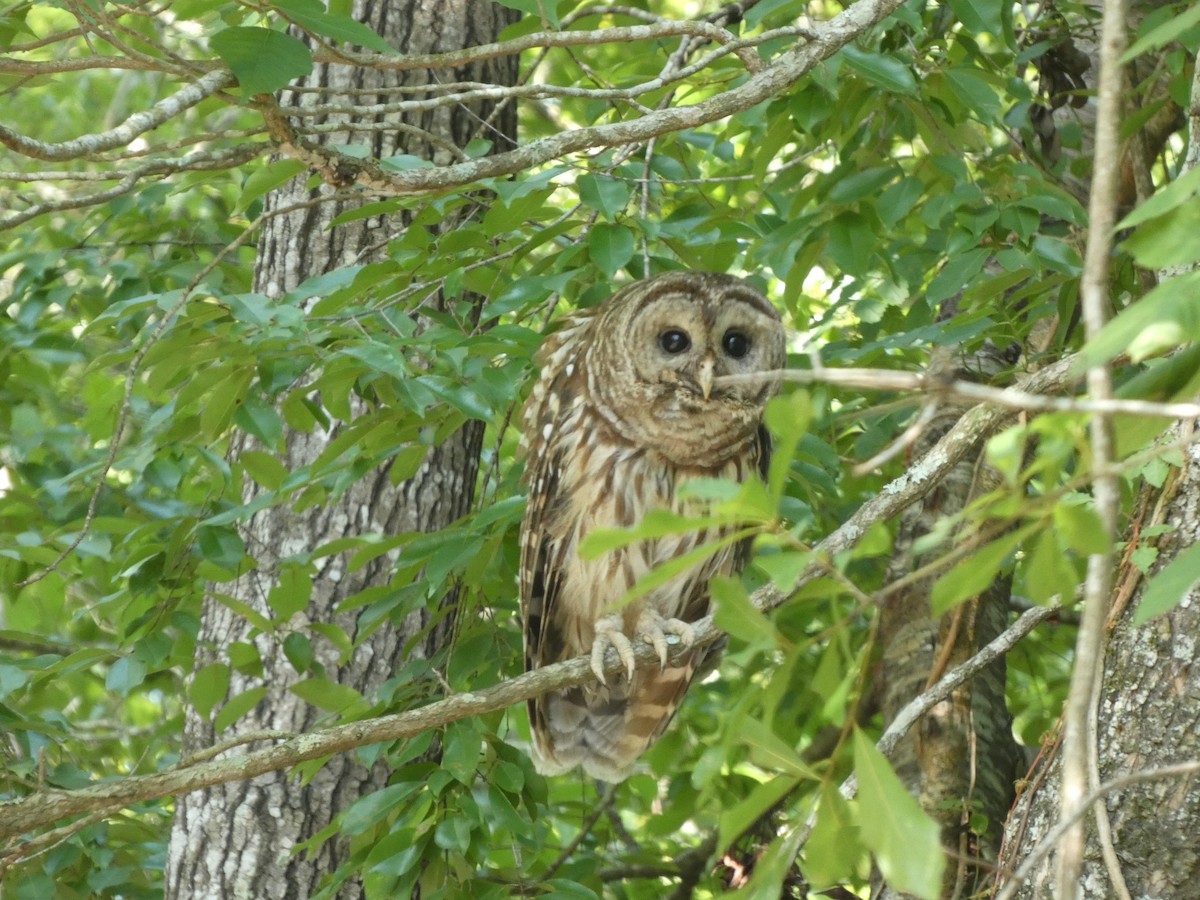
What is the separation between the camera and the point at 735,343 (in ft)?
12.2

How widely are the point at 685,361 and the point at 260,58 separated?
203 cm

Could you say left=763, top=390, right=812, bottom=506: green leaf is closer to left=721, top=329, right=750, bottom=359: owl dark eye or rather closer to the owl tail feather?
left=721, top=329, right=750, bottom=359: owl dark eye

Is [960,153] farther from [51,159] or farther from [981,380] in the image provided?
[51,159]

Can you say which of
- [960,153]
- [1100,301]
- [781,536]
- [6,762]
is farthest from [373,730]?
[960,153]

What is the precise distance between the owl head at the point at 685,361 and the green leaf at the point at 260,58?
71.8 inches

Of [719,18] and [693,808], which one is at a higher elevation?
[719,18]

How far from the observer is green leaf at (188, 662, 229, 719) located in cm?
317

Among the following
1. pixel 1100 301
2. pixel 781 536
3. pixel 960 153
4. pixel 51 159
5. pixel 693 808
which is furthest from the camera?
pixel 693 808

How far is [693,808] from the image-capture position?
4348 millimetres

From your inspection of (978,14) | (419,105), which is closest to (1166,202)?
(419,105)

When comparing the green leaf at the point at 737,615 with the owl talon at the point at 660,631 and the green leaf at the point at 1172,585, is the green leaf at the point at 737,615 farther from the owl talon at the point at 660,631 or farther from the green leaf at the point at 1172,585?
the owl talon at the point at 660,631

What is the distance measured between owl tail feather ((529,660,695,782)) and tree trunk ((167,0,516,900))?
1.65 feet

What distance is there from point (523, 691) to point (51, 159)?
1286 millimetres

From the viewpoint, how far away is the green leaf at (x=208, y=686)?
3.17 m
